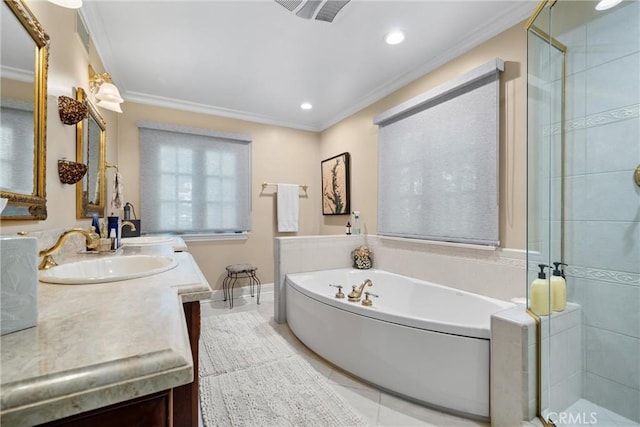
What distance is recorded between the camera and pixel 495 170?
6.61ft

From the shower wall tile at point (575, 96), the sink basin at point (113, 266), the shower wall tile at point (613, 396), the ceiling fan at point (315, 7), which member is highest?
the ceiling fan at point (315, 7)

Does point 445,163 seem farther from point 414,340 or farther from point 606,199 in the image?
point 414,340

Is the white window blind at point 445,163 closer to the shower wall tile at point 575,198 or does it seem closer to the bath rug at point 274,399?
the shower wall tile at point 575,198

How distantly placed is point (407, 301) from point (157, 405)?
7.84 ft

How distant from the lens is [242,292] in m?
3.77

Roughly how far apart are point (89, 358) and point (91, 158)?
2268mm

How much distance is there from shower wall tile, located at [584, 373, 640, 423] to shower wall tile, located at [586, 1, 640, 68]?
1.74 meters

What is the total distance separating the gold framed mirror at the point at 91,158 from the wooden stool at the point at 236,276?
1521 millimetres

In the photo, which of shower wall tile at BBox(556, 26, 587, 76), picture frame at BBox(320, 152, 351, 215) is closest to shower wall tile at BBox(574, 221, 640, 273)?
shower wall tile at BBox(556, 26, 587, 76)

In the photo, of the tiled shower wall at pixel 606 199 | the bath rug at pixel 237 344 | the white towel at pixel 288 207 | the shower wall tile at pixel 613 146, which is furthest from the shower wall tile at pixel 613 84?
the white towel at pixel 288 207

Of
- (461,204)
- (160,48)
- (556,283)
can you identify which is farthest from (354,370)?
(160,48)

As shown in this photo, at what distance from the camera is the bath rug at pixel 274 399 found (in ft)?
4.91

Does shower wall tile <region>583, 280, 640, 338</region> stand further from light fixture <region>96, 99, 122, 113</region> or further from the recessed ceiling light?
light fixture <region>96, 99, 122, 113</region>

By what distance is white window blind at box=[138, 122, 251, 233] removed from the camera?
128 inches
